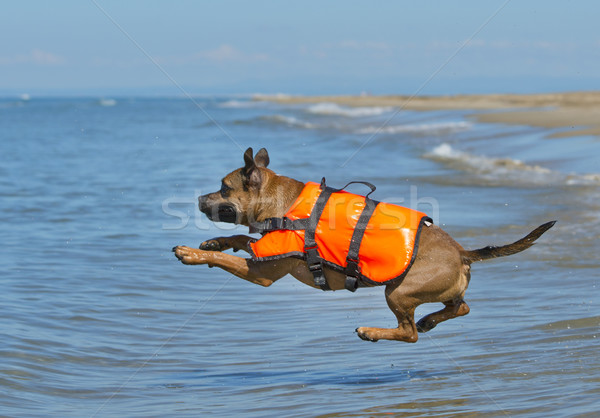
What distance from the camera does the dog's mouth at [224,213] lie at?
6657mm

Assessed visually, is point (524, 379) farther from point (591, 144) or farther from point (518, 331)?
point (591, 144)

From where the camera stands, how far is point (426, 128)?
114ft

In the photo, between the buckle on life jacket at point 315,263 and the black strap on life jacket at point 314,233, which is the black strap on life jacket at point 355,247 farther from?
the buckle on life jacket at point 315,263

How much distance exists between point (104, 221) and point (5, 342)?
6108 mm

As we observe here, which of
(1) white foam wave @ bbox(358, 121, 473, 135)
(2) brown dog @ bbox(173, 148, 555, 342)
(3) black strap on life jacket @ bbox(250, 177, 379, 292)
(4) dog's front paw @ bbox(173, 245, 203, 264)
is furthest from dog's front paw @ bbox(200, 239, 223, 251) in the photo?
(1) white foam wave @ bbox(358, 121, 473, 135)

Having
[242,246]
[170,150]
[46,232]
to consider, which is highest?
[242,246]

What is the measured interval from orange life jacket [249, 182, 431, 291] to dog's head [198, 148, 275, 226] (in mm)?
381

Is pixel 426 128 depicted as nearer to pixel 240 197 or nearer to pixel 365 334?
pixel 240 197

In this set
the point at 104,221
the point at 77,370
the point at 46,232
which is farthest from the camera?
the point at 104,221

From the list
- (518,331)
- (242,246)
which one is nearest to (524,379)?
(518,331)

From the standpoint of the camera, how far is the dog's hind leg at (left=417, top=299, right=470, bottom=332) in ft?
21.0

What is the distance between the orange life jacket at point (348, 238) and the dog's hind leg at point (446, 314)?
636 millimetres

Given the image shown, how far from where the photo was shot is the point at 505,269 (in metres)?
9.01

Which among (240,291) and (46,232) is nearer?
(240,291)
